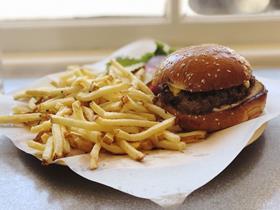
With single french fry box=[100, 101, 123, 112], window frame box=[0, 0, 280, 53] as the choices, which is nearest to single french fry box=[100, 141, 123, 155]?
single french fry box=[100, 101, 123, 112]

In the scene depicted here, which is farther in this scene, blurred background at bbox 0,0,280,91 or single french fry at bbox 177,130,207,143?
blurred background at bbox 0,0,280,91

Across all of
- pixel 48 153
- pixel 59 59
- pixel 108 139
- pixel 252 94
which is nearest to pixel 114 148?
pixel 108 139

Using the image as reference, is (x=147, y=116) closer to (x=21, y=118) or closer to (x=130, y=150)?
(x=130, y=150)

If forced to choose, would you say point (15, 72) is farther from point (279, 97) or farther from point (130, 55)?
point (279, 97)

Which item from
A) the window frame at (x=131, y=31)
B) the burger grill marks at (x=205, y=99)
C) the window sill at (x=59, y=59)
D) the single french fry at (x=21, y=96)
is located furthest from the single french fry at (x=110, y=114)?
the window frame at (x=131, y=31)

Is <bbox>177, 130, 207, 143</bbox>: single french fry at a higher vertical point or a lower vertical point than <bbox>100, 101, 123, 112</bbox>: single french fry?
lower

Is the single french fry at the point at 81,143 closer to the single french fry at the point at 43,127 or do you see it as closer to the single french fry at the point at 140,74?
the single french fry at the point at 43,127

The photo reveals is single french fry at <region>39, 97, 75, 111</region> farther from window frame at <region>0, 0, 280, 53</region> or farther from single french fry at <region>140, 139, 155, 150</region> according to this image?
window frame at <region>0, 0, 280, 53</region>
